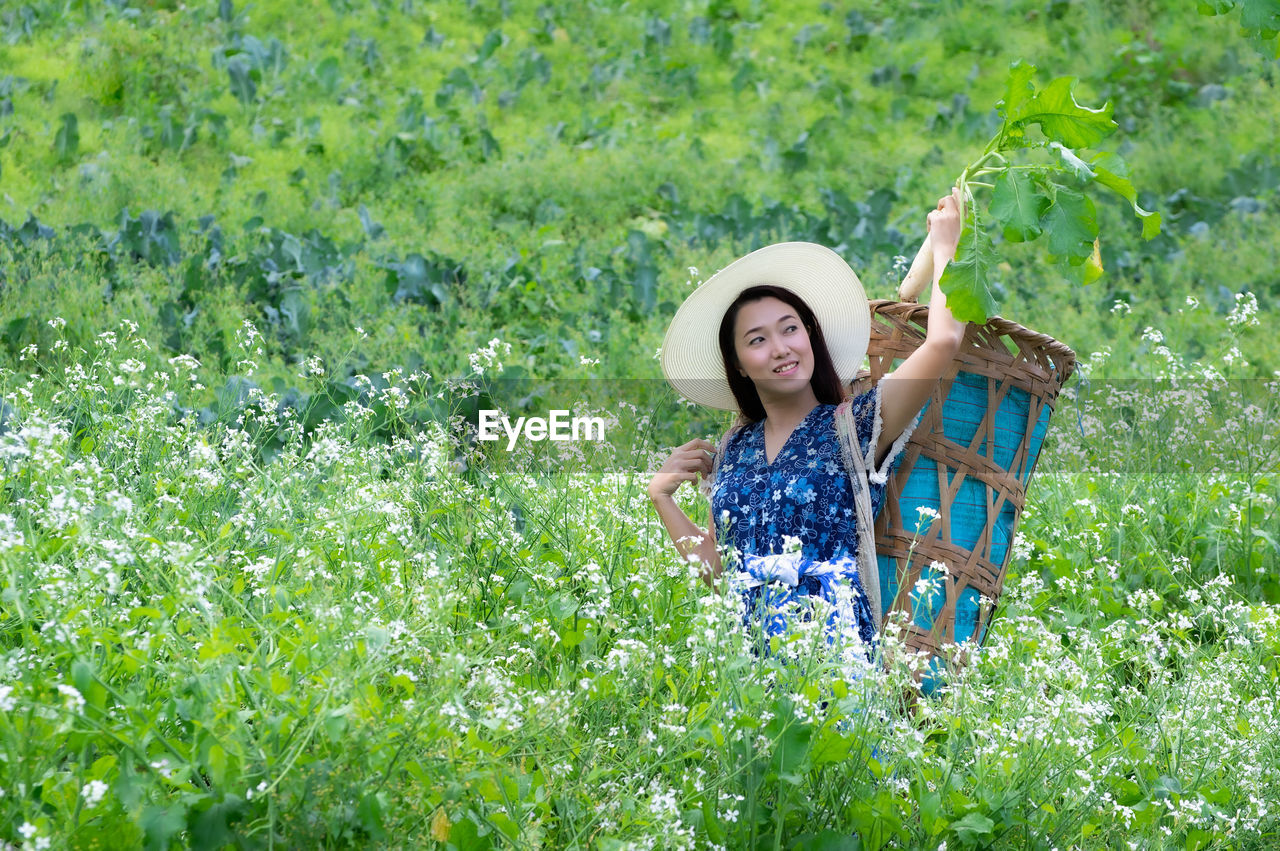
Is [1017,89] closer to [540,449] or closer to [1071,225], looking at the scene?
[1071,225]

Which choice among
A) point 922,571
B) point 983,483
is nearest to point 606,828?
point 922,571

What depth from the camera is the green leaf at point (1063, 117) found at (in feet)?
8.80

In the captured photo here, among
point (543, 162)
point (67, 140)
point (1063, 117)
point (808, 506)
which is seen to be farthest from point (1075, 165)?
point (67, 140)

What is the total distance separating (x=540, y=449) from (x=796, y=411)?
1.29 meters

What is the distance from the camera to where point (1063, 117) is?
2705 mm

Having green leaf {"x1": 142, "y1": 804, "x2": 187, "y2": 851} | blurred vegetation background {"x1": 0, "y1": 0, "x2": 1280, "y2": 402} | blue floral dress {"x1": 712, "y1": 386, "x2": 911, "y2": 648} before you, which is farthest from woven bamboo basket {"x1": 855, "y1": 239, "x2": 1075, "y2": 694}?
blurred vegetation background {"x1": 0, "y1": 0, "x2": 1280, "y2": 402}

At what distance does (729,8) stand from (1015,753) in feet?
37.0

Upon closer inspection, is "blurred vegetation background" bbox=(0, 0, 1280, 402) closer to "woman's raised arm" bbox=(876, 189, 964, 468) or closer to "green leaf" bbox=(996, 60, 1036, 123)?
"woman's raised arm" bbox=(876, 189, 964, 468)

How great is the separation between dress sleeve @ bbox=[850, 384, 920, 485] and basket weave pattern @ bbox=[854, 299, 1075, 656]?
74 mm

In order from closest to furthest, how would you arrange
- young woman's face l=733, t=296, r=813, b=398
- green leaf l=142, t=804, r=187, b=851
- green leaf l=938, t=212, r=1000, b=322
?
green leaf l=142, t=804, r=187, b=851 → green leaf l=938, t=212, r=1000, b=322 → young woman's face l=733, t=296, r=813, b=398

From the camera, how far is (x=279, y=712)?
76.5 inches

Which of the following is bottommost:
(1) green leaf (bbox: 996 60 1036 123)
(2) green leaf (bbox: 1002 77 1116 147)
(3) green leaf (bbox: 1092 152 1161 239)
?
(3) green leaf (bbox: 1092 152 1161 239)

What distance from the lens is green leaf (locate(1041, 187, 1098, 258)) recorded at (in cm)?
255

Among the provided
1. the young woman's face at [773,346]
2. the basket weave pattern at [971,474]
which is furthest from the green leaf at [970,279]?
the young woman's face at [773,346]
